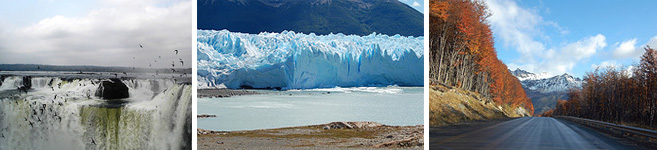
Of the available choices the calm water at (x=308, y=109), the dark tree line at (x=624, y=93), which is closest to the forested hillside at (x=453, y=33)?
the calm water at (x=308, y=109)

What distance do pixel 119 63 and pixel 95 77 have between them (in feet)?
1.12

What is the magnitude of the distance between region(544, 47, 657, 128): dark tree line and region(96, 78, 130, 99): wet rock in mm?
18507

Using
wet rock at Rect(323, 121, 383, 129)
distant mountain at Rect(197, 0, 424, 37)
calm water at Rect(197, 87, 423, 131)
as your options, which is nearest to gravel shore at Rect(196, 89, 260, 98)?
calm water at Rect(197, 87, 423, 131)

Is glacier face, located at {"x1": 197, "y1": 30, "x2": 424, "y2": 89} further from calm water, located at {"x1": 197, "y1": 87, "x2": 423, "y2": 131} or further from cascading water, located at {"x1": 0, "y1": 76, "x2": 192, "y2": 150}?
cascading water, located at {"x1": 0, "y1": 76, "x2": 192, "y2": 150}

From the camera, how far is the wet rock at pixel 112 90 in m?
4.55

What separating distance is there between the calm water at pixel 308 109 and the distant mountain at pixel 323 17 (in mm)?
1588

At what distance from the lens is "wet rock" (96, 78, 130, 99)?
14.9 feet

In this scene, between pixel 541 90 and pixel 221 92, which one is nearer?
pixel 221 92

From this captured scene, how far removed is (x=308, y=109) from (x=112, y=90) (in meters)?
3.33

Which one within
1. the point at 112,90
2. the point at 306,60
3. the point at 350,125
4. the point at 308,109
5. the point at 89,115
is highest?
the point at 306,60

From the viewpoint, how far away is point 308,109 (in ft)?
23.2

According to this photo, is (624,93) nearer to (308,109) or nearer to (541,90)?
(308,109)

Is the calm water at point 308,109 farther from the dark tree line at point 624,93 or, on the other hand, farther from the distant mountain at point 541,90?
the distant mountain at point 541,90

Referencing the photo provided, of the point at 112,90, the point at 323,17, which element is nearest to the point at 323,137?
the point at 112,90
